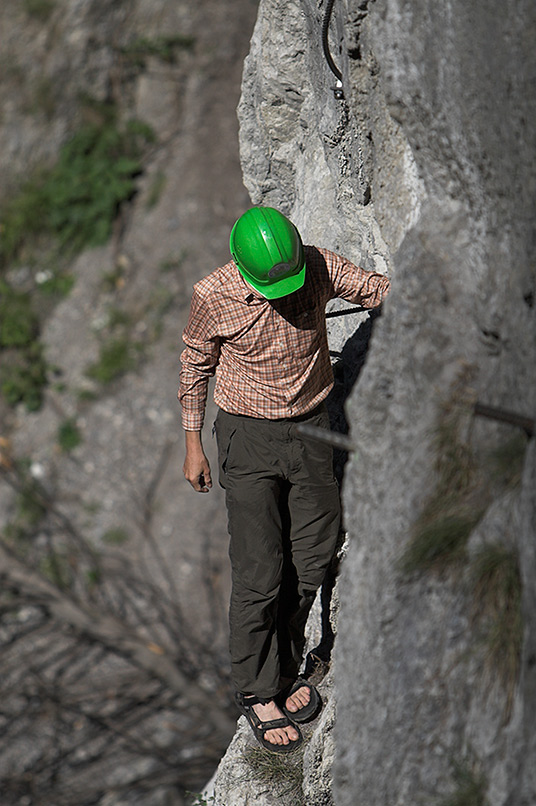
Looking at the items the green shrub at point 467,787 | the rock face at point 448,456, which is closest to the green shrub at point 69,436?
the rock face at point 448,456

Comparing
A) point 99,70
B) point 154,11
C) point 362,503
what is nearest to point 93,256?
point 99,70

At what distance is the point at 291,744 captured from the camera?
382 cm

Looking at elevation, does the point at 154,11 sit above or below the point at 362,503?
above

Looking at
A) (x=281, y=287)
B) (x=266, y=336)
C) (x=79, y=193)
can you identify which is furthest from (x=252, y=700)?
(x=79, y=193)

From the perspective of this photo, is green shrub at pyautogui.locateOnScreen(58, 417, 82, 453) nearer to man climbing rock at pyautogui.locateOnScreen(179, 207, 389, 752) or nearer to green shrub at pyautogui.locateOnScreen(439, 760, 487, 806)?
man climbing rock at pyautogui.locateOnScreen(179, 207, 389, 752)

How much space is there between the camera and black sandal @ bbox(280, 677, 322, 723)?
3873mm

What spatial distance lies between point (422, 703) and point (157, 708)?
6.09 meters

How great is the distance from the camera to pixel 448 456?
2357 millimetres

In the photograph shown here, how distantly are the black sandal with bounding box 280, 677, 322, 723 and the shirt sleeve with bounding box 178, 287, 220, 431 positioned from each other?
1479mm

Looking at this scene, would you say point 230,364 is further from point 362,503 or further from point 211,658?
point 211,658

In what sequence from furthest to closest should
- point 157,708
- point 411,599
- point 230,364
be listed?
point 157,708 → point 230,364 → point 411,599

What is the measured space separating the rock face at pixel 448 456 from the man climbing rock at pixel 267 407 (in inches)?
25.3

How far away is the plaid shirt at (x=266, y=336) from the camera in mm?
3195

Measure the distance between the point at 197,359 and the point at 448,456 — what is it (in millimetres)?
1342
